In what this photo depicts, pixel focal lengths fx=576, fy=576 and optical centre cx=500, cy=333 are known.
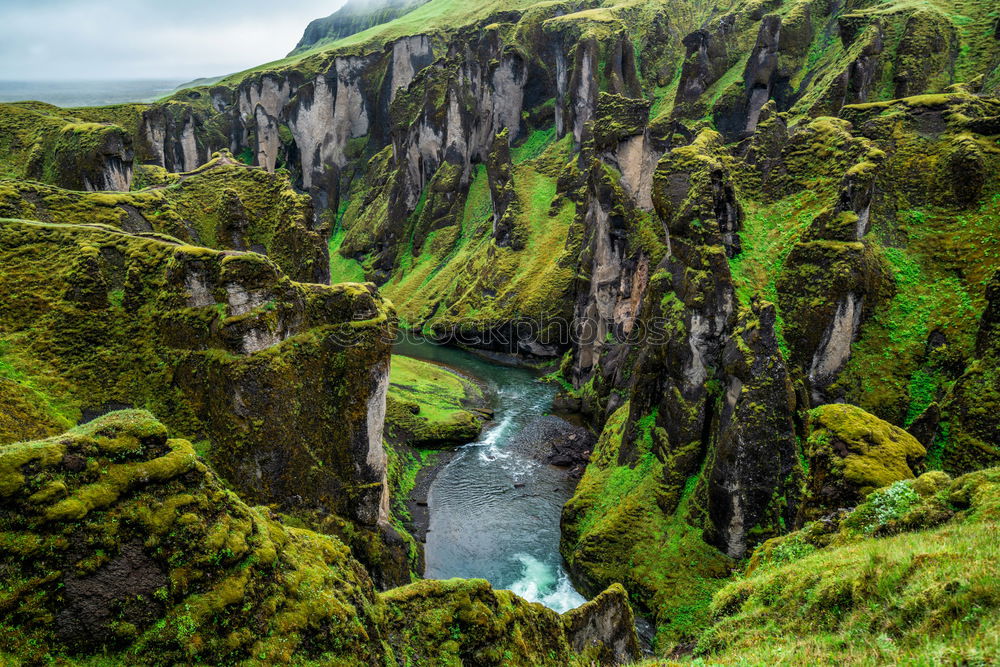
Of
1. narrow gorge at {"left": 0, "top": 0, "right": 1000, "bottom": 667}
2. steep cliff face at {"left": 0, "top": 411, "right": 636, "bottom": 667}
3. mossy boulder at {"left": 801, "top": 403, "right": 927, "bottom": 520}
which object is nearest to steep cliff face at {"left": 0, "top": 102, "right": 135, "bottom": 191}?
narrow gorge at {"left": 0, "top": 0, "right": 1000, "bottom": 667}

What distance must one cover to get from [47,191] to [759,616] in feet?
119

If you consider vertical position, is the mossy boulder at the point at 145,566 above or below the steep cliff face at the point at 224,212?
below

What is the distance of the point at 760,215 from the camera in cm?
3256

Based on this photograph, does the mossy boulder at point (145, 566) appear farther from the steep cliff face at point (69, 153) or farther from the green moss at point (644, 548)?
the steep cliff face at point (69, 153)

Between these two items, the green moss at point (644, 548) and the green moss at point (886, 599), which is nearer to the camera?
the green moss at point (886, 599)

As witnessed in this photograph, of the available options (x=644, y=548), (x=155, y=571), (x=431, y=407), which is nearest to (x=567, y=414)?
(x=431, y=407)

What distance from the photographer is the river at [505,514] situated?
31344 mm

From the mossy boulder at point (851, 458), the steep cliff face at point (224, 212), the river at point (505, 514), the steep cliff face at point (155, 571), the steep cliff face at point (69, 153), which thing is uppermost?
the steep cliff face at point (69, 153)

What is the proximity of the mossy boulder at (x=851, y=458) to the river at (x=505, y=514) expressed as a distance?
16.6 metres

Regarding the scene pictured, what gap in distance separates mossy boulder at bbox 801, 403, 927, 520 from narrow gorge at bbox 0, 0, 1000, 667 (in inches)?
4.2

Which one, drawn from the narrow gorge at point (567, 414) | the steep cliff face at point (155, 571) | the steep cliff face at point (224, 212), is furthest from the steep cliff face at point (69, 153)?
the steep cliff face at point (155, 571)

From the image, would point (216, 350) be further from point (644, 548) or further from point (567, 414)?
point (567, 414)

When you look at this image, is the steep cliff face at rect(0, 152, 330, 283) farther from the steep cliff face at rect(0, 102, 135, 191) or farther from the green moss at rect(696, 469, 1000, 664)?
the green moss at rect(696, 469, 1000, 664)

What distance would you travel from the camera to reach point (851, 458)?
15742 mm
